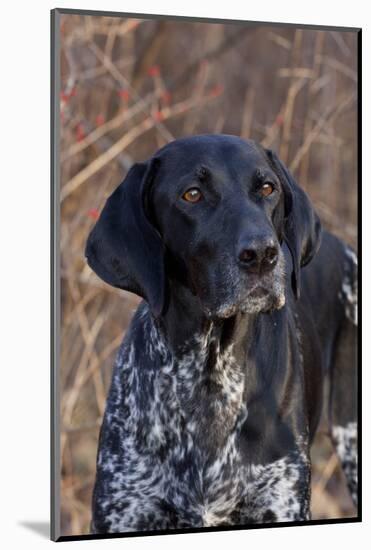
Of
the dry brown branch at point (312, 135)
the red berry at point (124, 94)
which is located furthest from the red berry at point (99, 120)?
the dry brown branch at point (312, 135)

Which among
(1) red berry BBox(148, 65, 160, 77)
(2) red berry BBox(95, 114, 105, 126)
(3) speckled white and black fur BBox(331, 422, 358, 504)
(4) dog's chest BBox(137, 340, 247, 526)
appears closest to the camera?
(4) dog's chest BBox(137, 340, 247, 526)

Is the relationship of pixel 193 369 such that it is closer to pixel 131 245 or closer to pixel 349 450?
pixel 131 245

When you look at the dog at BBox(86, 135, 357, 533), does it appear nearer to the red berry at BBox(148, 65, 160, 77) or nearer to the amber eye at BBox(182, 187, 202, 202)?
the amber eye at BBox(182, 187, 202, 202)

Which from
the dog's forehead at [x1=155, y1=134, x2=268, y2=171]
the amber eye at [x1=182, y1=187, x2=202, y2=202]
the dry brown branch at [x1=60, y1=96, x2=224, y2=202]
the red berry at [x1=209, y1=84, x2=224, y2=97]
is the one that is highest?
the red berry at [x1=209, y1=84, x2=224, y2=97]

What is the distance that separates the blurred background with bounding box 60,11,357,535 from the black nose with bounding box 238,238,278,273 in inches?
60.1

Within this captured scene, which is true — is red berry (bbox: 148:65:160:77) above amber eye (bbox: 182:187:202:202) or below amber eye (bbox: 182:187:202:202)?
above

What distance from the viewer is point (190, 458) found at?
404 cm

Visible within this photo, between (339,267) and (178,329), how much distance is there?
1147 millimetres

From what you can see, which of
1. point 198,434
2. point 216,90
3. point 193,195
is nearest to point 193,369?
point 198,434

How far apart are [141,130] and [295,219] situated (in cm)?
176

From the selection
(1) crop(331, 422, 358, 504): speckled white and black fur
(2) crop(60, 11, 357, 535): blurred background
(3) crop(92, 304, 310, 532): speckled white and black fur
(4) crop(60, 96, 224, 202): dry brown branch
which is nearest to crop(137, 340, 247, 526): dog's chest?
(3) crop(92, 304, 310, 532): speckled white and black fur

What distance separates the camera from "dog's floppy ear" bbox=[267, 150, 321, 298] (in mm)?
4102

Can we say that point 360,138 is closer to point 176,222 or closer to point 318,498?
point 176,222

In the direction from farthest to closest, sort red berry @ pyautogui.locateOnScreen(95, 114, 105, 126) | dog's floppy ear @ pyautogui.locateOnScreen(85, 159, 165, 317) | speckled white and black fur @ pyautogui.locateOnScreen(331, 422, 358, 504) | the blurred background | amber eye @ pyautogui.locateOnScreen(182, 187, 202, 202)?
red berry @ pyautogui.locateOnScreen(95, 114, 105, 126) < the blurred background < speckled white and black fur @ pyautogui.locateOnScreen(331, 422, 358, 504) < dog's floppy ear @ pyautogui.locateOnScreen(85, 159, 165, 317) < amber eye @ pyautogui.locateOnScreen(182, 187, 202, 202)
